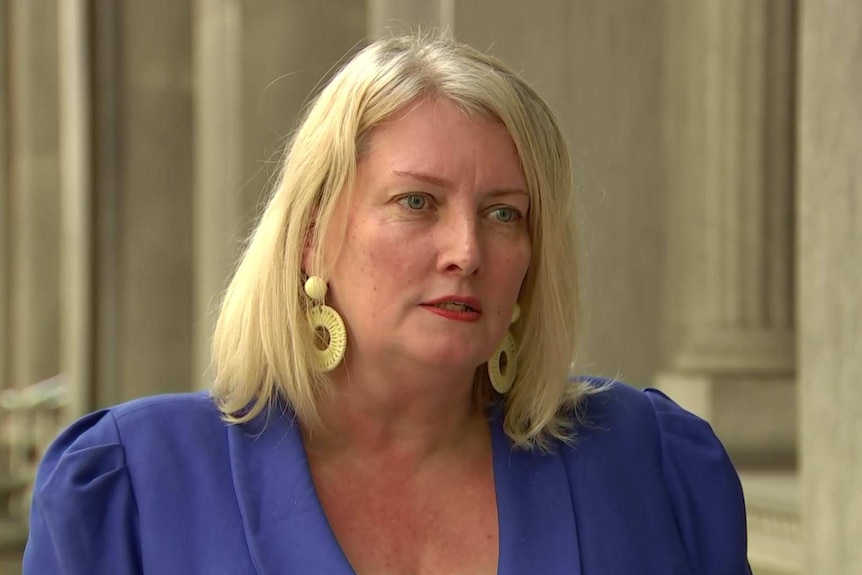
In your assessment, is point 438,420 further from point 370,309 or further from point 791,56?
point 791,56

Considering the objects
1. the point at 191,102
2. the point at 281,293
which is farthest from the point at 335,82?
the point at 191,102

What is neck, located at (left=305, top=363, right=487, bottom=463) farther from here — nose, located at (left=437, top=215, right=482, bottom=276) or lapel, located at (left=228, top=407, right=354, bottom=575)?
nose, located at (left=437, top=215, right=482, bottom=276)

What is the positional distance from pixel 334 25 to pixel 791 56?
7.61 ft

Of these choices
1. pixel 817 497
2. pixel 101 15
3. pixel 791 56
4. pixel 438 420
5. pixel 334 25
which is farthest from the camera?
pixel 101 15

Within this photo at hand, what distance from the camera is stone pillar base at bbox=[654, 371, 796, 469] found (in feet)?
20.4

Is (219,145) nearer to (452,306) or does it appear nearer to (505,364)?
(505,364)

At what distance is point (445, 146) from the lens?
2484mm

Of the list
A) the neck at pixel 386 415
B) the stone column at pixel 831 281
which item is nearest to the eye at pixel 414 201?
the neck at pixel 386 415

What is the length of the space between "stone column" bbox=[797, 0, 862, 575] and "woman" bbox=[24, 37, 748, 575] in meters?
1.29

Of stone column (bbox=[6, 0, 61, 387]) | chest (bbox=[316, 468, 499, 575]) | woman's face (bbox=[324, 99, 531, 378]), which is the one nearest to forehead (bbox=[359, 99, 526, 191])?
woman's face (bbox=[324, 99, 531, 378])

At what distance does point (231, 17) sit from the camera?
24.8 ft

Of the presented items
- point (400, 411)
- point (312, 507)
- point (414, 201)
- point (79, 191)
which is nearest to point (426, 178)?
point (414, 201)

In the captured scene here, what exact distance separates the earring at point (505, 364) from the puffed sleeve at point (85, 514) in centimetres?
69

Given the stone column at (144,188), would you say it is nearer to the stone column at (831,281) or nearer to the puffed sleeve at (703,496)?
the stone column at (831,281)
